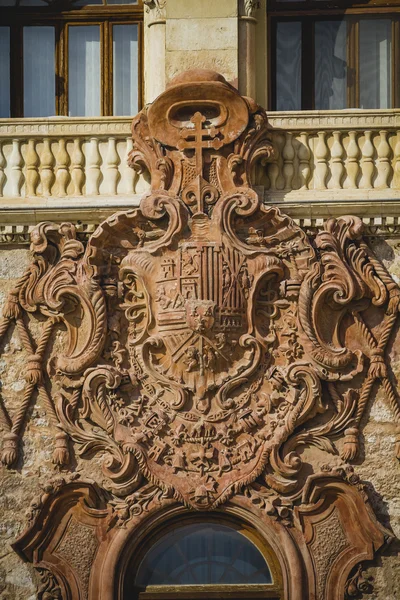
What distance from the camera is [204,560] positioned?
Result: 57.7 ft

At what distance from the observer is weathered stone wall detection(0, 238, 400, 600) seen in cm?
1733

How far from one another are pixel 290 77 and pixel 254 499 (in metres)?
4.50

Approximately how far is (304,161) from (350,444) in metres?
2.74

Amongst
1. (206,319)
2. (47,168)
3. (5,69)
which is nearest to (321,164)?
(206,319)

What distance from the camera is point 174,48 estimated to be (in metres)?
18.3

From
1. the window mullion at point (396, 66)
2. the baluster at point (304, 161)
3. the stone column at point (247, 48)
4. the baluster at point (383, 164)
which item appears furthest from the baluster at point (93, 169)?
the window mullion at point (396, 66)

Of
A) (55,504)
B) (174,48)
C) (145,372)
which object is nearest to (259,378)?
(145,372)

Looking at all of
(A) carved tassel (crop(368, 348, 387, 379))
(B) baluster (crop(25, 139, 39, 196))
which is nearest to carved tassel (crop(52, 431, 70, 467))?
(B) baluster (crop(25, 139, 39, 196))

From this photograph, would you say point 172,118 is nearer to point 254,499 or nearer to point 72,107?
point 72,107

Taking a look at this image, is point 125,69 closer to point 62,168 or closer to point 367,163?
point 62,168

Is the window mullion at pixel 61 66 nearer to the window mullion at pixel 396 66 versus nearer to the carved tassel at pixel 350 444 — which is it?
the window mullion at pixel 396 66

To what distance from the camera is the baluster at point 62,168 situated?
18172mm

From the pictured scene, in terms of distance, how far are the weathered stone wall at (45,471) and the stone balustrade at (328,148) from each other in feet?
2.85

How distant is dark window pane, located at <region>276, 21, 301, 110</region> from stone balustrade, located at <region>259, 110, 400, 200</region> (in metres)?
1.12
